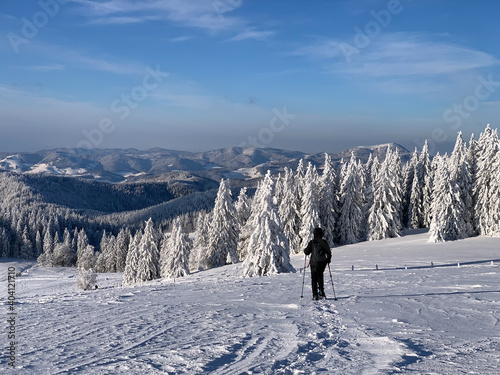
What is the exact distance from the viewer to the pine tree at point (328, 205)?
5197cm

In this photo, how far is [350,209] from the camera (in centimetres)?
5309

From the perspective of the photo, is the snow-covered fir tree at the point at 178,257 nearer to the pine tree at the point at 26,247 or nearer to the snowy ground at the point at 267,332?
the snowy ground at the point at 267,332

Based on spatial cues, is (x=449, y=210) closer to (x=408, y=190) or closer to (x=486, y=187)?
(x=486, y=187)

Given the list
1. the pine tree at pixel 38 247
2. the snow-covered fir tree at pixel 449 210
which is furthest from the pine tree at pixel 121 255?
the snow-covered fir tree at pixel 449 210

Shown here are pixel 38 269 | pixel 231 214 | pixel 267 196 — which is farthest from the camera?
pixel 38 269

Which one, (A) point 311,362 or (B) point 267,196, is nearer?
(A) point 311,362

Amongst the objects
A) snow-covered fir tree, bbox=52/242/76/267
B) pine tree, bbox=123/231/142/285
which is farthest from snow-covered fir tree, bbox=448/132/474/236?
snow-covered fir tree, bbox=52/242/76/267

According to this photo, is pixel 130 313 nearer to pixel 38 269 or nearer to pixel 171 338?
pixel 171 338

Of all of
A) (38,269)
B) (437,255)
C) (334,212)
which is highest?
(334,212)

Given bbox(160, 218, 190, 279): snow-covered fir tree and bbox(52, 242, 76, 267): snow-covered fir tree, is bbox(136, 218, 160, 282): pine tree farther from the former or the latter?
bbox(52, 242, 76, 267): snow-covered fir tree

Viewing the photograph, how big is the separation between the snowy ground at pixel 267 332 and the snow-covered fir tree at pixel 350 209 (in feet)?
123

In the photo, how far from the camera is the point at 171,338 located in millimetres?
8266

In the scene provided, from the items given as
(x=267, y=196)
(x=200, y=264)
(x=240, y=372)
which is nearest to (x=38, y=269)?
(x=200, y=264)

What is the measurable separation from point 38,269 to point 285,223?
77.0 metres
